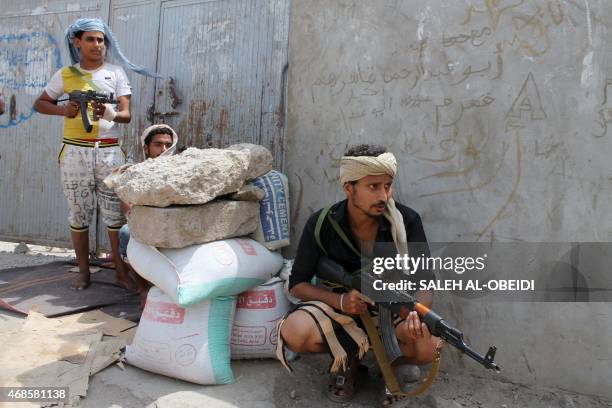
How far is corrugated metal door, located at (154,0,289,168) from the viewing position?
396 centimetres

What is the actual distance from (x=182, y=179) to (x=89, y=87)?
4.77ft

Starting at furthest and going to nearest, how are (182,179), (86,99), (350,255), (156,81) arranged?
1. (156,81)
2. (86,99)
3. (182,179)
4. (350,255)

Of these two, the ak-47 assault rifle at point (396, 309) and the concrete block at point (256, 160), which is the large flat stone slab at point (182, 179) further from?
the ak-47 assault rifle at point (396, 309)

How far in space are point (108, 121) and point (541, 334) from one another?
121 inches

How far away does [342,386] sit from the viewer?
2.50 meters

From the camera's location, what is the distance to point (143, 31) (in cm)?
463

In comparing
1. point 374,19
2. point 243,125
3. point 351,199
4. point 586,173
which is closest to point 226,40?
point 243,125

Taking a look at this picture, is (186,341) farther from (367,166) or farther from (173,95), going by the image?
(173,95)

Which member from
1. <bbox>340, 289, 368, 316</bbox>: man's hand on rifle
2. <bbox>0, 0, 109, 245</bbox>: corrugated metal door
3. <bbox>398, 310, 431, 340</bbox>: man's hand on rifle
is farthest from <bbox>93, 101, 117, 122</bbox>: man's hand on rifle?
<bbox>398, 310, 431, 340</bbox>: man's hand on rifle

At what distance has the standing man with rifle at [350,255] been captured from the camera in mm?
2424

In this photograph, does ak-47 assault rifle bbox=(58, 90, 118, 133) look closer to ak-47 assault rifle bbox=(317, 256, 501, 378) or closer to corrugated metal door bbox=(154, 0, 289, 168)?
corrugated metal door bbox=(154, 0, 289, 168)

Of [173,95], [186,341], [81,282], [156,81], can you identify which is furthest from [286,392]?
[156,81]

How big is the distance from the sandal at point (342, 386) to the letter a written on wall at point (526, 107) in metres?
1.45

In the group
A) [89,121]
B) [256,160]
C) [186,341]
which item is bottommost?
[186,341]
